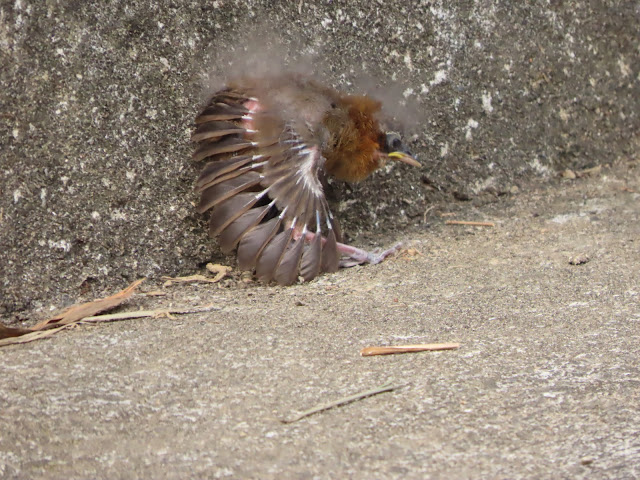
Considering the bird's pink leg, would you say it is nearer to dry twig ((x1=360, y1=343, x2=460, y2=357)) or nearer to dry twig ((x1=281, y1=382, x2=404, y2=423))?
dry twig ((x1=360, y1=343, x2=460, y2=357))

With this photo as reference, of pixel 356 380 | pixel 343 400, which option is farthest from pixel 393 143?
pixel 343 400

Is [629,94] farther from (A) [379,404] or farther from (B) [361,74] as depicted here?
(A) [379,404]

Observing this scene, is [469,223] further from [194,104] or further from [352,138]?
[194,104]

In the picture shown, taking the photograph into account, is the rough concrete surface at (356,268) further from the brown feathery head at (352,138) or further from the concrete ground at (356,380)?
the brown feathery head at (352,138)

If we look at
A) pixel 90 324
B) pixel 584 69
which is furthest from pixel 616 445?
pixel 584 69

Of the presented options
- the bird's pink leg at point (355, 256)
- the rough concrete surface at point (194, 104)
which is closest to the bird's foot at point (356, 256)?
the bird's pink leg at point (355, 256)

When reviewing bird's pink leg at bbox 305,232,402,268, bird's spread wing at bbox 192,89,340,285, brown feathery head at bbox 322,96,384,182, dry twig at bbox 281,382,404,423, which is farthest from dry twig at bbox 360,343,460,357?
brown feathery head at bbox 322,96,384,182
